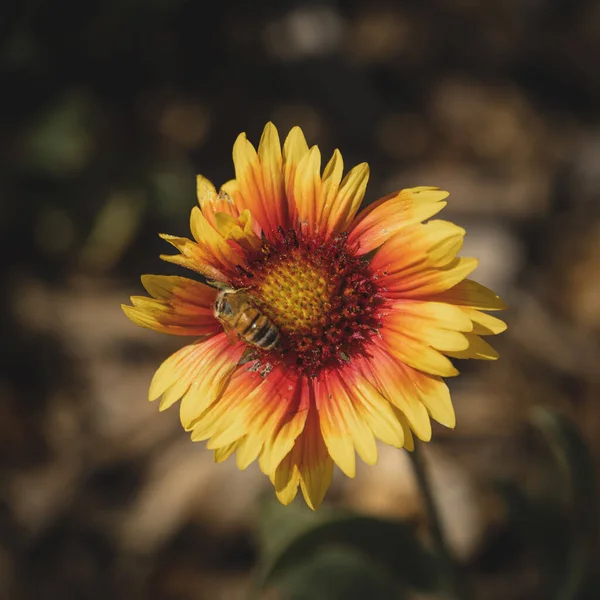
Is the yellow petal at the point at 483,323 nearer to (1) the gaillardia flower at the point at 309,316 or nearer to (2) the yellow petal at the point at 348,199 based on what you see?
(1) the gaillardia flower at the point at 309,316

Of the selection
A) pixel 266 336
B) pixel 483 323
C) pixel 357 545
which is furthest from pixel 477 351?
pixel 357 545

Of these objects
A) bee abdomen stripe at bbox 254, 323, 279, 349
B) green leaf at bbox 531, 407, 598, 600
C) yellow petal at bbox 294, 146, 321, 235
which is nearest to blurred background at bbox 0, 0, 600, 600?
green leaf at bbox 531, 407, 598, 600

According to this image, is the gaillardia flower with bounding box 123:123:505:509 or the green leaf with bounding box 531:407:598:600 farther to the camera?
the green leaf with bounding box 531:407:598:600

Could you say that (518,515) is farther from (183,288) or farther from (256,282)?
A: (183,288)

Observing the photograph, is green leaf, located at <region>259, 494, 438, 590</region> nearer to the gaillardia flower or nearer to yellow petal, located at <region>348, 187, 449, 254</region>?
the gaillardia flower

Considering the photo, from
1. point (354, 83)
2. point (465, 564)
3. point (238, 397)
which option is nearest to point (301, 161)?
point (238, 397)
